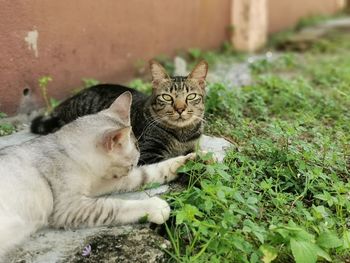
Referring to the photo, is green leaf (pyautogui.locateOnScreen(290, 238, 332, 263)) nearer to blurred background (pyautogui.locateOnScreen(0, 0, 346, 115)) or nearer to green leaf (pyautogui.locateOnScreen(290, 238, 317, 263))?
green leaf (pyautogui.locateOnScreen(290, 238, 317, 263))

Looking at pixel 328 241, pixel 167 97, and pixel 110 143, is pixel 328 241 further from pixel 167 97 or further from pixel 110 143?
Result: pixel 167 97

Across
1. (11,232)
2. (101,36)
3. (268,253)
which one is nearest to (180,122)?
(268,253)

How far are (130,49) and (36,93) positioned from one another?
5.95ft

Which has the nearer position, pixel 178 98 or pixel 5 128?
pixel 178 98

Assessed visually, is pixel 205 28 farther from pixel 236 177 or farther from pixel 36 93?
Result: pixel 236 177

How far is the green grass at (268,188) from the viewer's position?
271cm

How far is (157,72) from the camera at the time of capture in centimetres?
409

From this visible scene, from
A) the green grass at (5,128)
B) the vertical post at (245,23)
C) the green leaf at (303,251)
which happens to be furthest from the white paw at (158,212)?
the vertical post at (245,23)

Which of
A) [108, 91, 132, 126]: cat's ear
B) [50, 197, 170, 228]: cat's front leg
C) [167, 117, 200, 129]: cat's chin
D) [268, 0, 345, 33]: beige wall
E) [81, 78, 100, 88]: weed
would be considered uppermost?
[108, 91, 132, 126]: cat's ear

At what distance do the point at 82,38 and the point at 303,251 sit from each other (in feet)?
12.1

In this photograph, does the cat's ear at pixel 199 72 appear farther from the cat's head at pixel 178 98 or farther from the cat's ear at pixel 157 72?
the cat's ear at pixel 157 72

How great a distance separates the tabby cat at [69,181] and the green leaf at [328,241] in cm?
89

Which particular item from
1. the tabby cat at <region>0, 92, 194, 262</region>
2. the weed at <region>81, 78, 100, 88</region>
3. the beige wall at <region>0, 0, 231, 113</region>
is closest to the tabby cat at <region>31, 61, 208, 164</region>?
the tabby cat at <region>0, 92, 194, 262</region>

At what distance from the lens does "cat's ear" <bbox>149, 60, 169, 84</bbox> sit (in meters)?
4.07
